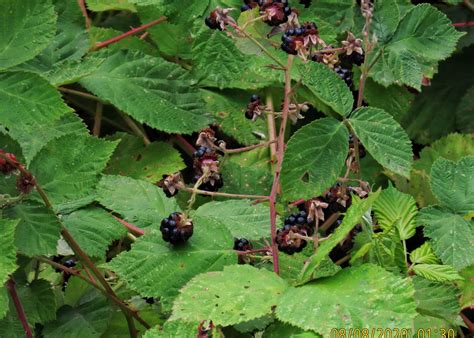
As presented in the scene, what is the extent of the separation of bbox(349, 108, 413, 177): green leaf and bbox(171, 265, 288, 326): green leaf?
0.89ft

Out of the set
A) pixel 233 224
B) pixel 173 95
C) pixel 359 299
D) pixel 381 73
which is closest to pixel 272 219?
pixel 233 224

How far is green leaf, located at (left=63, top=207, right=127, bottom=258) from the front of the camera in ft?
4.23

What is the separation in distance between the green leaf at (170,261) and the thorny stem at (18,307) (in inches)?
7.9

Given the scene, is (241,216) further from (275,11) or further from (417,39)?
(417,39)

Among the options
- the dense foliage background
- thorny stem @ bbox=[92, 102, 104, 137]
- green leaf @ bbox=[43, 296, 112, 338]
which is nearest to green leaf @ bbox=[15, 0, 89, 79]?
the dense foliage background

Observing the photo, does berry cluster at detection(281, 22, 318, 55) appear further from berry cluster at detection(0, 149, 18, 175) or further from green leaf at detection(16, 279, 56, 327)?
green leaf at detection(16, 279, 56, 327)

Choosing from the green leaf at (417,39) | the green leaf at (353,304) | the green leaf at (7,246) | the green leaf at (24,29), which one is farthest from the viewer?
the green leaf at (417,39)

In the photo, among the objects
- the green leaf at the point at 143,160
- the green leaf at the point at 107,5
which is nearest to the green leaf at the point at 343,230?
the green leaf at the point at 143,160

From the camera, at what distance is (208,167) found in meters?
1.21

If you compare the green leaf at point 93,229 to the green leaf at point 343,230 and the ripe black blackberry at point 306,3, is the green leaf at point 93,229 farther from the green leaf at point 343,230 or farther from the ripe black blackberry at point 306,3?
the ripe black blackberry at point 306,3

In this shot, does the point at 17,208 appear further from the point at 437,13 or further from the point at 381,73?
the point at 381,73

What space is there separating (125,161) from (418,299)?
746 millimetres

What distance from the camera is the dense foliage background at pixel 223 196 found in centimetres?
102

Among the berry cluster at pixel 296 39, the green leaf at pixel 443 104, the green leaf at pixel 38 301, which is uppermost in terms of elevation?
the berry cluster at pixel 296 39
